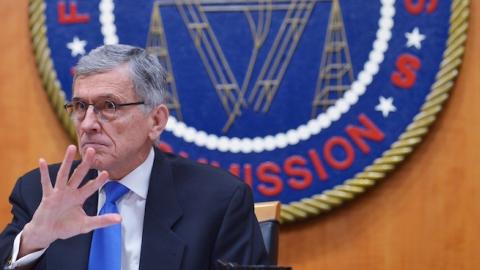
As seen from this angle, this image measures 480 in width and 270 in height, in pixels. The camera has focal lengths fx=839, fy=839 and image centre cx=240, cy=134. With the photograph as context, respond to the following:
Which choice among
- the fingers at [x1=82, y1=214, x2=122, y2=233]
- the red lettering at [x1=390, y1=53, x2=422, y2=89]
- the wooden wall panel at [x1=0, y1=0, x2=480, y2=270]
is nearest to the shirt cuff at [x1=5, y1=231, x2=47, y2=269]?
the fingers at [x1=82, y1=214, x2=122, y2=233]

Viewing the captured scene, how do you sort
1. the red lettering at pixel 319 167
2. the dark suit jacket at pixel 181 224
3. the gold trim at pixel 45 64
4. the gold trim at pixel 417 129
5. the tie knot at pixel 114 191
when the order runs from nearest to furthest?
the dark suit jacket at pixel 181 224 → the tie knot at pixel 114 191 → the gold trim at pixel 417 129 → the red lettering at pixel 319 167 → the gold trim at pixel 45 64

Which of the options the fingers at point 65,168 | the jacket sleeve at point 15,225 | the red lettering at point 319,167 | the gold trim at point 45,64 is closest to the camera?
the fingers at point 65,168

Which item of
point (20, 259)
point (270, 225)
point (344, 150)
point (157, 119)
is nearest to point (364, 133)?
point (344, 150)

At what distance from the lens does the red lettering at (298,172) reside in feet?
10.3

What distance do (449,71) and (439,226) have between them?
575 mm

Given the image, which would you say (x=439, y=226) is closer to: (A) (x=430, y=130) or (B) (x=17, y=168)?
(A) (x=430, y=130)

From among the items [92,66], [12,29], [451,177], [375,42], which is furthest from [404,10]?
[12,29]

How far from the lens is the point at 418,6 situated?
3.08 m

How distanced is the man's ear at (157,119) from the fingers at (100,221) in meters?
0.49

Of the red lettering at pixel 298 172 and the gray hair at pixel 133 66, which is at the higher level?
the gray hair at pixel 133 66

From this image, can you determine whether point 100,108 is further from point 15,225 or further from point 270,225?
point 270,225

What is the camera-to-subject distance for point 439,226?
3.11m

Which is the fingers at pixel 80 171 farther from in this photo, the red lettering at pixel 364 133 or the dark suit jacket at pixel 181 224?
the red lettering at pixel 364 133

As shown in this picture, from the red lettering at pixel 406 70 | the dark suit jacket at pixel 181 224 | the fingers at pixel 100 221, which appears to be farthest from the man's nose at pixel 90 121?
the red lettering at pixel 406 70
